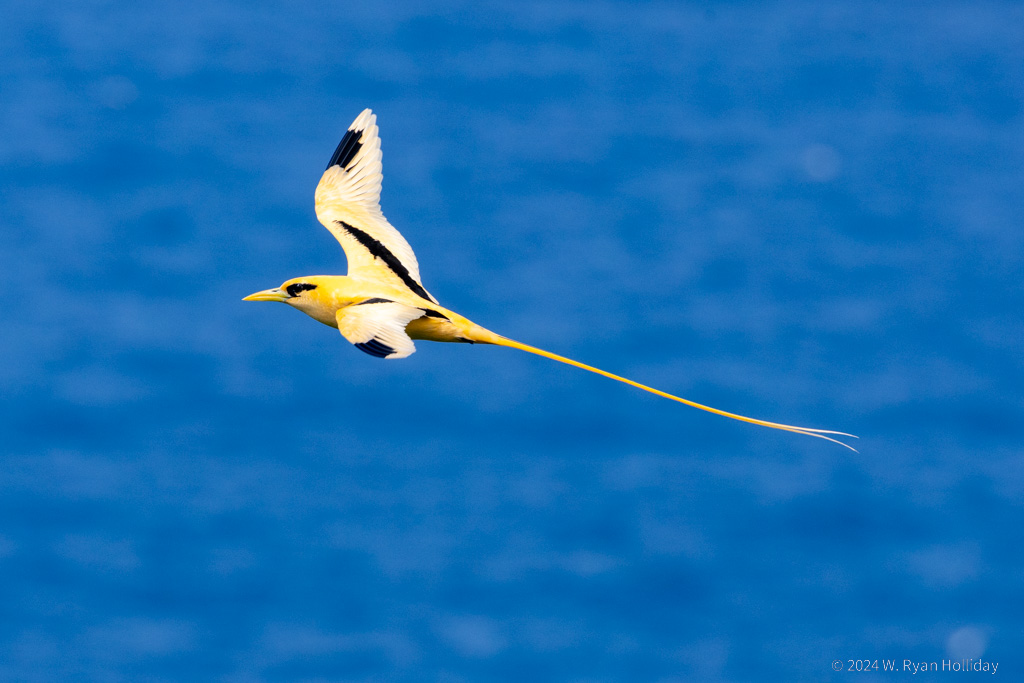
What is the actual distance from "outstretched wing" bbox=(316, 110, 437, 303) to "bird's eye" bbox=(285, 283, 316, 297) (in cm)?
94

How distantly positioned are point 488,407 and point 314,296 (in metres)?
38.3

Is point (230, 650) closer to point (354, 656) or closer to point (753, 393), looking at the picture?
point (354, 656)

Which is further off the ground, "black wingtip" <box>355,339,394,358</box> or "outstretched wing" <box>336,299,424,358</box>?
"outstretched wing" <box>336,299,424,358</box>

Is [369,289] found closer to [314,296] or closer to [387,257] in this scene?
[314,296]

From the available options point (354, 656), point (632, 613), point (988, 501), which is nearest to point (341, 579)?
point (354, 656)

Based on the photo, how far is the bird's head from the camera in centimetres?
1986

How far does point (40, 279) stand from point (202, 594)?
15.9m

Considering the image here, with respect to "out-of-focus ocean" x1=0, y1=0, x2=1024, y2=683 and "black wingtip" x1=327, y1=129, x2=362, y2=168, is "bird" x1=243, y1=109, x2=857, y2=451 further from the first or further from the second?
"out-of-focus ocean" x1=0, y1=0, x2=1024, y2=683

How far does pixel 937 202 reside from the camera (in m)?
68.4

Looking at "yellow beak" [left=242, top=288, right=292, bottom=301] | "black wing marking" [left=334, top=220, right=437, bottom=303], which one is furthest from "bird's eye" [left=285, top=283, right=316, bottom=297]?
"black wing marking" [left=334, top=220, right=437, bottom=303]

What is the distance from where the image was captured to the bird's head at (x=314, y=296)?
19.9 meters

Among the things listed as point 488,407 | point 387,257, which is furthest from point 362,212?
point 488,407

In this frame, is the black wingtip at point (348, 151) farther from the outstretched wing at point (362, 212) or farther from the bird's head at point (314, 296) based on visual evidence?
the bird's head at point (314, 296)

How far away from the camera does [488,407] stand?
2287 inches
